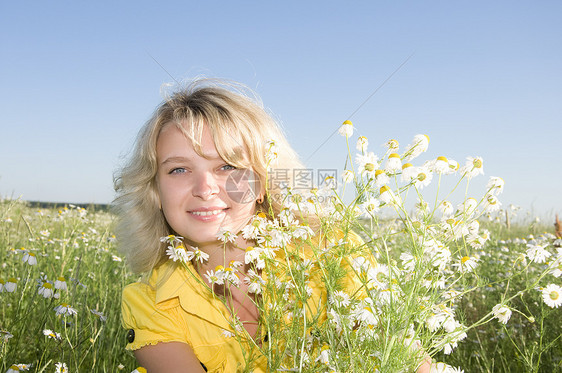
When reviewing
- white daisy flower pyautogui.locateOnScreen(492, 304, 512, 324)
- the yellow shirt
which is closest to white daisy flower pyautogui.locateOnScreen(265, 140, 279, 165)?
the yellow shirt

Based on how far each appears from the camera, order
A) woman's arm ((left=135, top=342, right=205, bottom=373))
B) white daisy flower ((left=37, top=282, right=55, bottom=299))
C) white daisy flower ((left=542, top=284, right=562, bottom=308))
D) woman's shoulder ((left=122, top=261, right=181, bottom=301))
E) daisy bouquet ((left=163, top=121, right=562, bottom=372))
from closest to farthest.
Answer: daisy bouquet ((left=163, top=121, right=562, bottom=372)) < white daisy flower ((left=542, top=284, right=562, bottom=308)) < woman's arm ((left=135, top=342, right=205, bottom=373)) < woman's shoulder ((left=122, top=261, right=181, bottom=301)) < white daisy flower ((left=37, top=282, right=55, bottom=299))

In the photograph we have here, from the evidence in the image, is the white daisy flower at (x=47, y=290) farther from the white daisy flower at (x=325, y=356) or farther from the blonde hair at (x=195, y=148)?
the white daisy flower at (x=325, y=356)

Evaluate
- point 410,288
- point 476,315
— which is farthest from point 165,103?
point 476,315

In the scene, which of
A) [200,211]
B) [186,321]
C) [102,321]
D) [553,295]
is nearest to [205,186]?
[200,211]

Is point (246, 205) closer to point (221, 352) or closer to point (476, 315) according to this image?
point (221, 352)

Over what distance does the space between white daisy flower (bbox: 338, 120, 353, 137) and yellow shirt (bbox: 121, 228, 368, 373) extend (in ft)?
3.06

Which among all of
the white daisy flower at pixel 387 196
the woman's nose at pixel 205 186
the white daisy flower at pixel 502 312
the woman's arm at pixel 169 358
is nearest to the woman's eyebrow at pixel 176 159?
the woman's nose at pixel 205 186

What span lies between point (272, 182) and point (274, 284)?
3.45 feet

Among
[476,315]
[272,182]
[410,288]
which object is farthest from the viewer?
[476,315]

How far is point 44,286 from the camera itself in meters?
2.65

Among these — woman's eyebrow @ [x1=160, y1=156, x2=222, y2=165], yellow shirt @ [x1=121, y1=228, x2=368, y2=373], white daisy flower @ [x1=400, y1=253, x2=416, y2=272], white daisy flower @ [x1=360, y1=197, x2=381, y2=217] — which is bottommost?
yellow shirt @ [x1=121, y1=228, x2=368, y2=373]

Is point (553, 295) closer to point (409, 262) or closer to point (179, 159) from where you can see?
point (409, 262)

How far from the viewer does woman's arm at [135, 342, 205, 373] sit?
221cm

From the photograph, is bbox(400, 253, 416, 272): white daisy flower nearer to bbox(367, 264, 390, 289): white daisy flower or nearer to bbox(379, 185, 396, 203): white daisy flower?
bbox(367, 264, 390, 289): white daisy flower
